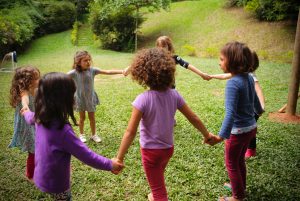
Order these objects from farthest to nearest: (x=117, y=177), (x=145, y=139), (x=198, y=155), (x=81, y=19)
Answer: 1. (x=81, y=19)
2. (x=198, y=155)
3. (x=117, y=177)
4. (x=145, y=139)

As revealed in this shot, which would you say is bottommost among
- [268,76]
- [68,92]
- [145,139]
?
[268,76]

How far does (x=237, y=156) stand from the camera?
9.97ft

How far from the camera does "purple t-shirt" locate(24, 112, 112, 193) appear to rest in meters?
2.23

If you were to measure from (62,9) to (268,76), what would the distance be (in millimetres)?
25852

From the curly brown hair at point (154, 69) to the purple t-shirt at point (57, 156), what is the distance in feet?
2.40

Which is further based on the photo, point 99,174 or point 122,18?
point 122,18

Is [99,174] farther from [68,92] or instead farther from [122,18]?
[122,18]

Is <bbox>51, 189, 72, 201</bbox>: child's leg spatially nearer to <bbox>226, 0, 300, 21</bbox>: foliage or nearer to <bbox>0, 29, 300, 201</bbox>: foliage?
<bbox>0, 29, 300, 201</bbox>: foliage

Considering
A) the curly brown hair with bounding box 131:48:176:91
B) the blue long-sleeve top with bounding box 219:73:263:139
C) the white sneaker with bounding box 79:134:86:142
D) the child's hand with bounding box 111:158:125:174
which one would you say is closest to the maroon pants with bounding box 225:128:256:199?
the blue long-sleeve top with bounding box 219:73:263:139

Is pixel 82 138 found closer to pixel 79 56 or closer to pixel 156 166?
pixel 79 56

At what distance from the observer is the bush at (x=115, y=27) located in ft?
76.8

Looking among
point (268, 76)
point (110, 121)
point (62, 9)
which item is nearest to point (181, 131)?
point (110, 121)

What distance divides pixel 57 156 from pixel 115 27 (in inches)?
894

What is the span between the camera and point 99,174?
13.5ft
